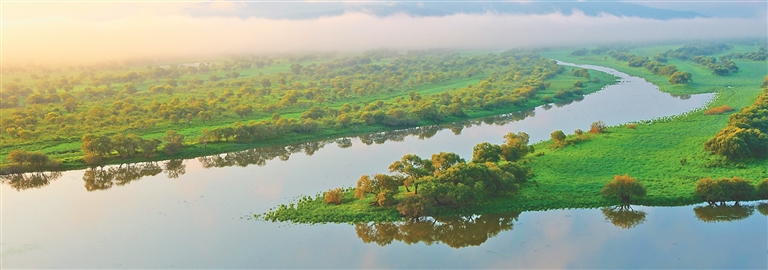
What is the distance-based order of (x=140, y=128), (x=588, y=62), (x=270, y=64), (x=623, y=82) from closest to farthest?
1. (x=140, y=128)
2. (x=623, y=82)
3. (x=588, y=62)
4. (x=270, y=64)

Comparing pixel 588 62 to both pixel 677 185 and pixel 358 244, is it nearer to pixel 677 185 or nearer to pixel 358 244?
pixel 677 185

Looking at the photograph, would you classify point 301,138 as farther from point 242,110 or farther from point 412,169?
point 412,169

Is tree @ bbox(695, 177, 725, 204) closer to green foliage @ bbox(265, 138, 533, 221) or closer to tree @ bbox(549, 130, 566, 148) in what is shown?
green foliage @ bbox(265, 138, 533, 221)

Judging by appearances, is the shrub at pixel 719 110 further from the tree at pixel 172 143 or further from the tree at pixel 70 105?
the tree at pixel 70 105

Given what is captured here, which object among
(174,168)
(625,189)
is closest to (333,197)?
(625,189)

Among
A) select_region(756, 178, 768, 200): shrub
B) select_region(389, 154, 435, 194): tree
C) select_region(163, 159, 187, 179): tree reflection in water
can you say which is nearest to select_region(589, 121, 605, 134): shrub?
select_region(756, 178, 768, 200): shrub

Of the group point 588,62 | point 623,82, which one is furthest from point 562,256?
point 588,62

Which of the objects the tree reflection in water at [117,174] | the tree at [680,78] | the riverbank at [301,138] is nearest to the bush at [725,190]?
the riverbank at [301,138]

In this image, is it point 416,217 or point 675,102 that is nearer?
point 416,217
